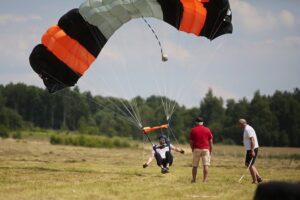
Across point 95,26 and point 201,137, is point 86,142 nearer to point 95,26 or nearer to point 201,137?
point 95,26

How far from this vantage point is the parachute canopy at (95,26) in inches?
585

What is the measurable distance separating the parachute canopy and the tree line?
4797cm

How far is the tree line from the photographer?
282ft

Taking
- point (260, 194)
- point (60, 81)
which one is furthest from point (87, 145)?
point (260, 194)

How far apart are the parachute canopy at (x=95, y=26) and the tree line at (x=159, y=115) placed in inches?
1889

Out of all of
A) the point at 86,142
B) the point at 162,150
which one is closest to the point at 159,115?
the point at 86,142

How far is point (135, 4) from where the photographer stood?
14688 millimetres

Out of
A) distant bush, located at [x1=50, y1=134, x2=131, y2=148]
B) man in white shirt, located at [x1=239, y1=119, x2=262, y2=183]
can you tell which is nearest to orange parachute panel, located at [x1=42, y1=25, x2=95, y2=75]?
man in white shirt, located at [x1=239, y1=119, x2=262, y2=183]

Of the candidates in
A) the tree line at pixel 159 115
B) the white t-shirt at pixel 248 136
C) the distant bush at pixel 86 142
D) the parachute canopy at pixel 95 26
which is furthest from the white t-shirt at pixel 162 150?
the tree line at pixel 159 115

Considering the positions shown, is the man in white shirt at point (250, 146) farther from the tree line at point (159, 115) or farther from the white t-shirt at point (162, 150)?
the tree line at point (159, 115)

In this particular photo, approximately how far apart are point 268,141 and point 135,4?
2877 inches

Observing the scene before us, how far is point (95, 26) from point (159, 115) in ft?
279

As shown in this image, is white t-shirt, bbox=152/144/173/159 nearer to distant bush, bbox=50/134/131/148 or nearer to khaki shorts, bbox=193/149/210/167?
khaki shorts, bbox=193/149/210/167

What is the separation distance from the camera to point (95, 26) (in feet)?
50.3
